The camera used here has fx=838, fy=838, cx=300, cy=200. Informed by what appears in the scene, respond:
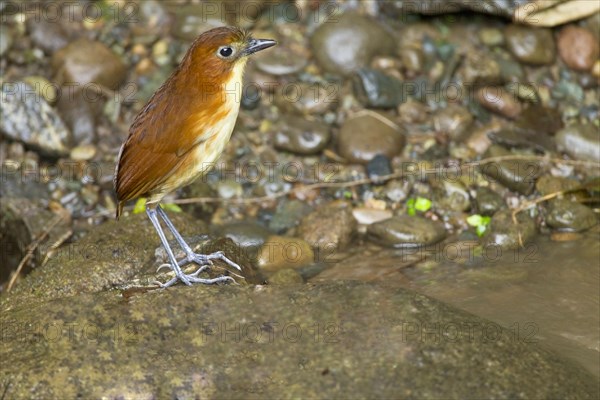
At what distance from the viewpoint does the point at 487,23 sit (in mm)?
8000

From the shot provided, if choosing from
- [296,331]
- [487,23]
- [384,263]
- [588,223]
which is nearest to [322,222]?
[384,263]

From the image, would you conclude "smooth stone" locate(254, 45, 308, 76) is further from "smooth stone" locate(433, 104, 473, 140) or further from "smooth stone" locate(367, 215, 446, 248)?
"smooth stone" locate(367, 215, 446, 248)

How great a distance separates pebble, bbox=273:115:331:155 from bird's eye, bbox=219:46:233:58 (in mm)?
2628

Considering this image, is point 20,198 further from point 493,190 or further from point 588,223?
point 588,223

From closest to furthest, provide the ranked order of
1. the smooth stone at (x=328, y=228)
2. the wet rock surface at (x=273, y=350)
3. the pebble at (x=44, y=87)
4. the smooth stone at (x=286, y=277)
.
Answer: the wet rock surface at (x=273, y=350)
the smooth stone at (x=286, y=277)
the smooth stone at (x=328, y=228)
the pebble at (x=44, y=87)

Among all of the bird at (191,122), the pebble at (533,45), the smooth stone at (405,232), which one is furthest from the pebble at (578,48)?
the bird at (191,122)

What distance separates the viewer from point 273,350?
3.81 m

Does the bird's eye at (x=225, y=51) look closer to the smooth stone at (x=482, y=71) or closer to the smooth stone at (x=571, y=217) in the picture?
the smooth stone at (x=571, y=217)

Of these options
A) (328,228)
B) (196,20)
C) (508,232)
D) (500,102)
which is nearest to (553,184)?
(508,232)

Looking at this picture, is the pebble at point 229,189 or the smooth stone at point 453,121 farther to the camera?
the smooth stone at point 453,121

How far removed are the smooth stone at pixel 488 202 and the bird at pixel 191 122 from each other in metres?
2.58

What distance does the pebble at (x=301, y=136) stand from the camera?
718cm

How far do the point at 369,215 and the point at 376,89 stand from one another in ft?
4.72

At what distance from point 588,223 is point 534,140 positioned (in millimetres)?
1235
